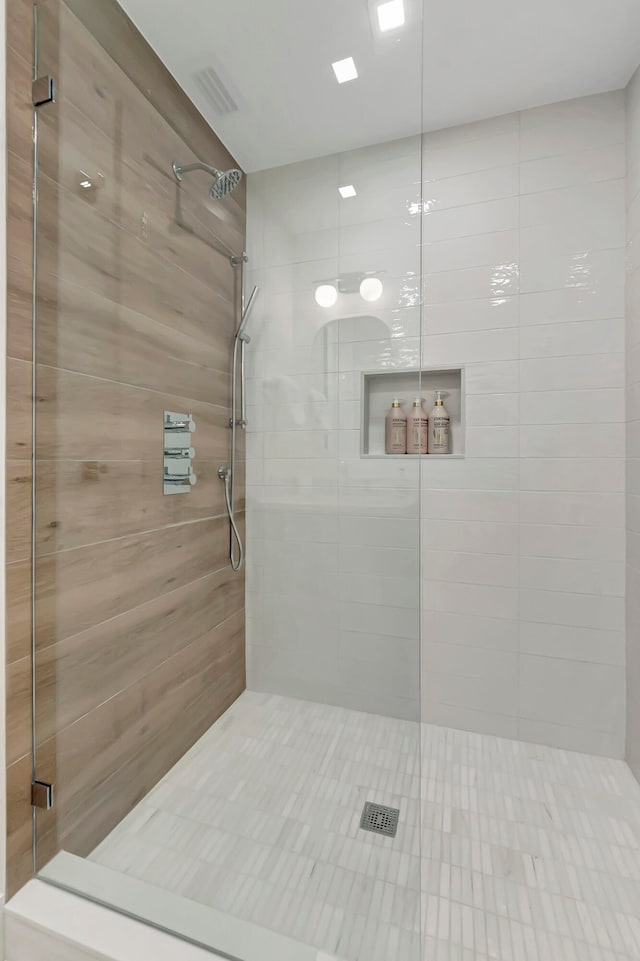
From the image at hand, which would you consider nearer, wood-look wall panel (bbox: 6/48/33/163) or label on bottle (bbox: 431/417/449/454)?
wood-look wall panel (bbox: 6/48/33/163)

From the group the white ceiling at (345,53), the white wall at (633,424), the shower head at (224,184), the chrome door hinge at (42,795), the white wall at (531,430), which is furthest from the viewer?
the white wall at (531,430)

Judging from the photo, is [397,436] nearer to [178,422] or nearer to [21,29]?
[178,422]

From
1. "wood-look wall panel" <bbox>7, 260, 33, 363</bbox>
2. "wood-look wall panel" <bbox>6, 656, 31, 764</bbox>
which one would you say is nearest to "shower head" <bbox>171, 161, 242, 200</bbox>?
"wood-look wall panel" <bbox>7, 260, 33, 363</bbox>

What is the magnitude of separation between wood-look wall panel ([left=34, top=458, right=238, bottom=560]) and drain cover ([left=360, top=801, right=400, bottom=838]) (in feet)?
2.65

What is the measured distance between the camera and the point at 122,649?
3.98 feet

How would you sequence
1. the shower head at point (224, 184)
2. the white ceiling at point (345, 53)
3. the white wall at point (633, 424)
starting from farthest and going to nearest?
the white wall at point (633, 424) < the shower head at point (224, 184) < the white ceiling at point (345, 53)

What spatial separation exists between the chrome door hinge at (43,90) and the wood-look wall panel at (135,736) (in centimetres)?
133

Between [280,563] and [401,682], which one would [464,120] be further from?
[401,682]

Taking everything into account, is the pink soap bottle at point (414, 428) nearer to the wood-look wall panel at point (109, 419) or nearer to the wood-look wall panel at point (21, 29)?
the wood-look wall panel at point (109, 419)

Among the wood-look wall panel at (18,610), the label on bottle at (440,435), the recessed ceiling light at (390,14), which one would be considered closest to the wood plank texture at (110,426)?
the wood-look wall panel at (18,610)

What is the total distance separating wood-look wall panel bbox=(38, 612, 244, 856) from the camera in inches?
43.1

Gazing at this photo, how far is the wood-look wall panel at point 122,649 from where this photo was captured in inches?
42.0

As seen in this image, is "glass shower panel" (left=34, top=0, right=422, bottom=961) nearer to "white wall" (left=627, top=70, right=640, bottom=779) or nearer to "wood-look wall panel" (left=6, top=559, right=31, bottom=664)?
"wood-look wall panel" (left=6, top=559, right=31, bottom=664)

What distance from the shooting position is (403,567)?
1155mm
